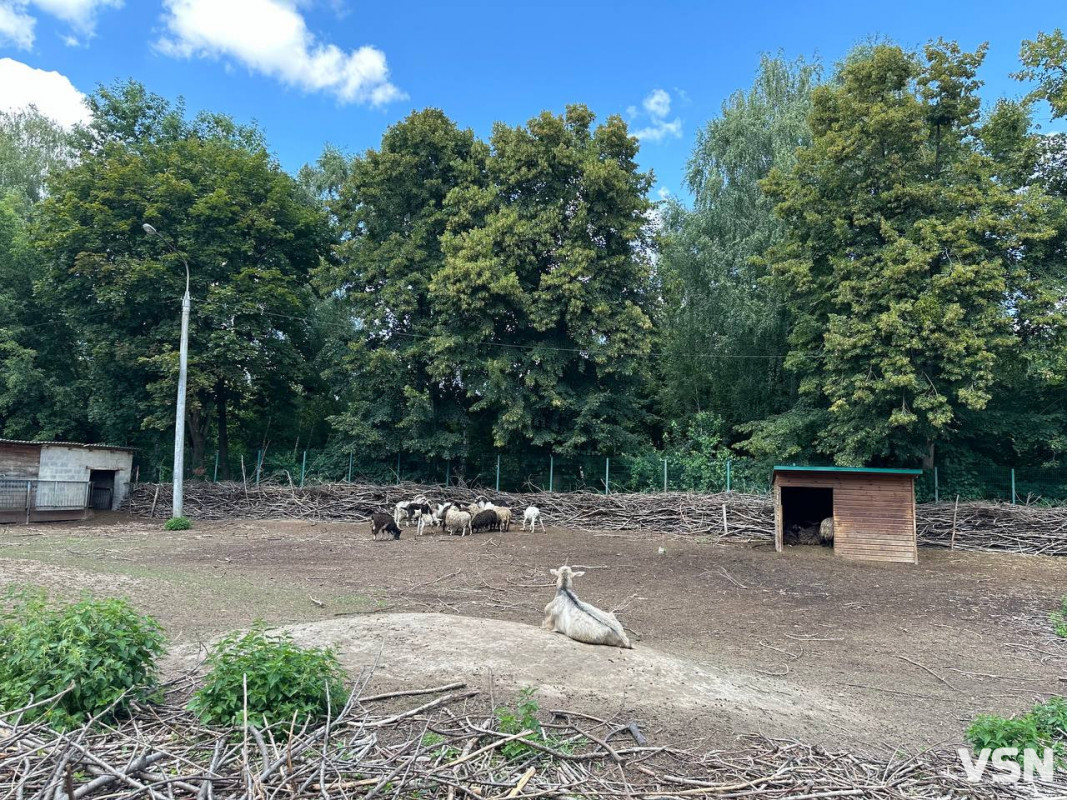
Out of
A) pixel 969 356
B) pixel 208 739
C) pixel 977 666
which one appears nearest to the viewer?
pixel 208 739

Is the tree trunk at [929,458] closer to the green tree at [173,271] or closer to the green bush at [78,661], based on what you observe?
the green bush at [78,661]

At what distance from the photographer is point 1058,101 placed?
19.9 metres

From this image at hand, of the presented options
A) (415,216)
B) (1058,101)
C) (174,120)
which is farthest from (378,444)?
(1058,101)

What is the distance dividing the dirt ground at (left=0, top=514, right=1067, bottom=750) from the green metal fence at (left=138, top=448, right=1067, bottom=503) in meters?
4.58

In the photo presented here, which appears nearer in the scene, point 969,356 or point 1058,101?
point 969,356

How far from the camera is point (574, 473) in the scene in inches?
1003

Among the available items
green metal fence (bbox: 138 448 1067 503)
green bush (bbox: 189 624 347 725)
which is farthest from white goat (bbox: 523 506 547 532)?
green bush (bbox: 189 624 347 725)

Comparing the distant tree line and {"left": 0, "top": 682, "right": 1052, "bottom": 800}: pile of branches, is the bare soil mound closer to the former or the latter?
{"left": 0, "top": 682, "right": 1052, "bottom": 800}: pile of branches

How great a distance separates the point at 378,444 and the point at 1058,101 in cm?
2447

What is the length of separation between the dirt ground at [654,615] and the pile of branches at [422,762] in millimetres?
463

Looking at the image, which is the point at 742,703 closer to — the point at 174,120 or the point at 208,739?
the point at 208,739

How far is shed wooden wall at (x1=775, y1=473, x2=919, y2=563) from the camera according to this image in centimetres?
1574

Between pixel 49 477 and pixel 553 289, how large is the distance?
58.5 feet

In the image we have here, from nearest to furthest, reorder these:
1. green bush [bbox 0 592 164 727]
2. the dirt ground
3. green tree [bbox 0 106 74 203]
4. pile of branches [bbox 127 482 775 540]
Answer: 1. green bush [bbox 0 592 164 727]
2. the dirt ground
3. pile of branches [bbox 127 482 775 540]
4. green tree [bbox 0 106 74 203]
